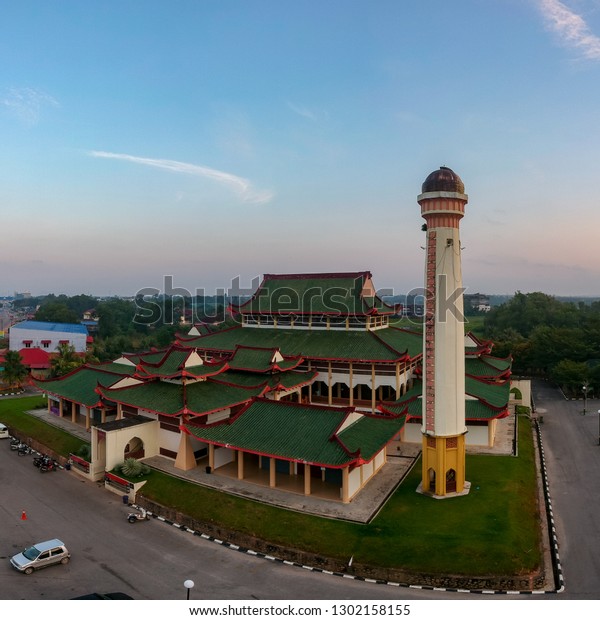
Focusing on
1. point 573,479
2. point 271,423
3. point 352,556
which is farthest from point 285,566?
point 573,479

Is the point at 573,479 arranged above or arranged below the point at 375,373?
below

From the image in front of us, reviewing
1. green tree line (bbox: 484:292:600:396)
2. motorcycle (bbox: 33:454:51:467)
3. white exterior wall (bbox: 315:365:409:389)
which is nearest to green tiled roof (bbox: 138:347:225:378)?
motorcycle (bbox: 33:454:51:467)

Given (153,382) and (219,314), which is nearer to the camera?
(153,382)

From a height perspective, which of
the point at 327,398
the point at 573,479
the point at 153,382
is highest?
the point at 153,382

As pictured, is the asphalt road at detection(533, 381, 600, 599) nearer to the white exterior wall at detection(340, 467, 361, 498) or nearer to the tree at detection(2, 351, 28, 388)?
the white exterior wall at detection(340, 467, 361, 498)

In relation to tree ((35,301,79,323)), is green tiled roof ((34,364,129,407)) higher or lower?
lower

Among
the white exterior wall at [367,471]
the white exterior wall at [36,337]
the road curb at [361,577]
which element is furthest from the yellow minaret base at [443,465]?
the white exterior wall at [36,337]

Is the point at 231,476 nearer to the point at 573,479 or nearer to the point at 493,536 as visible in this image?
the point at 493,536

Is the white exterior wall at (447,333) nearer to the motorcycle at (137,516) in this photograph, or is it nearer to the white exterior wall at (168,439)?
the motorcycle at (137,516)
